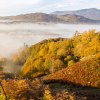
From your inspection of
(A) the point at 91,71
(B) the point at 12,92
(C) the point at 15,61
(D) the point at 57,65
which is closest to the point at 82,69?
(A) the point at 91,71

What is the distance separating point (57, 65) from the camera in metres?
39.1

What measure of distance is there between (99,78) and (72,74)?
386cm

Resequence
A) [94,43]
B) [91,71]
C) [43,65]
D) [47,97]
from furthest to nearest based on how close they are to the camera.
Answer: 1. [43,65]
2. [94,43]
3. [91,71]
4. [47,97]

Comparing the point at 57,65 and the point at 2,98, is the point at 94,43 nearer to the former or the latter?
the point at 57,65

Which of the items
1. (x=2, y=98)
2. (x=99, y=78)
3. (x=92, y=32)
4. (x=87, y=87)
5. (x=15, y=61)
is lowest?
(x=15, y=61)

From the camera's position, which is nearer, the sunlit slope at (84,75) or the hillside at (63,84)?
the hillside at (63,84)

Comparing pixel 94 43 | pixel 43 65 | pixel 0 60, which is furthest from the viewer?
pixel 0 60

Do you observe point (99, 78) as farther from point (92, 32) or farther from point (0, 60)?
point (0, 60)

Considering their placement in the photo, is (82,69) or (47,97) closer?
(47,97)

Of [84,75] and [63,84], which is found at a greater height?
[84,75]

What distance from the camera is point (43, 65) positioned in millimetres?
47094

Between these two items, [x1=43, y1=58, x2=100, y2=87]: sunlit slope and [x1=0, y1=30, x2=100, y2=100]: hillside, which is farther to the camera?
[x1=43, y1=58, x2=100, y2=87]: sunlit slope

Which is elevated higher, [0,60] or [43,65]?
[43,65]

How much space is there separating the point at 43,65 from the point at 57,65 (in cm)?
973
